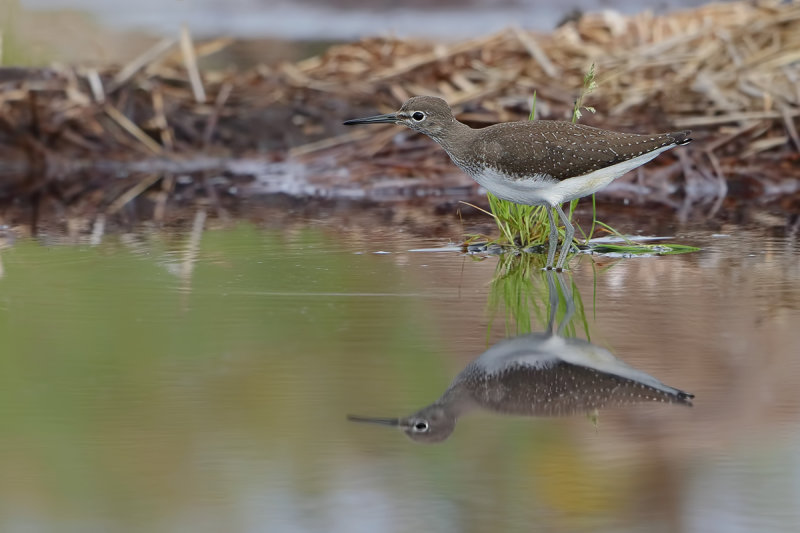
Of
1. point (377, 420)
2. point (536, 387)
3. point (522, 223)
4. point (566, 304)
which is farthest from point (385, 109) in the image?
point (377, 420)

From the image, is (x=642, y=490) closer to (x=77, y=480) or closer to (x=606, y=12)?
(x=77, y=480)

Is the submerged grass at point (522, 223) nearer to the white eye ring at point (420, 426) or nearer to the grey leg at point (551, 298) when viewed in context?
the grey leg at point (551, 298)

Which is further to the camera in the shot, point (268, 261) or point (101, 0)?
point (101, 0)

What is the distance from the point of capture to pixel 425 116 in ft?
27.9

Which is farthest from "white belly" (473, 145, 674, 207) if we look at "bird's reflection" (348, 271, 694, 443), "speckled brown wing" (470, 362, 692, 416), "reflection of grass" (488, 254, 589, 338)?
"speckled brown wing" (470, 362, 692, 416)

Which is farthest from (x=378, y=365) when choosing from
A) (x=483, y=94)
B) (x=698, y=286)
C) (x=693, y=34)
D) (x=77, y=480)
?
(x=693, y=34)

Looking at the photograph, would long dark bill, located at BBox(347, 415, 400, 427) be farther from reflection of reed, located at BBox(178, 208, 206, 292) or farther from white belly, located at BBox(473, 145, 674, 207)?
white belly, located at BBox(473, 145, 674, 207)

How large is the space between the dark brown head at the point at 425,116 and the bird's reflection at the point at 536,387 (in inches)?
101

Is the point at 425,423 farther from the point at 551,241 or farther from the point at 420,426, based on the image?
the point at 551,241

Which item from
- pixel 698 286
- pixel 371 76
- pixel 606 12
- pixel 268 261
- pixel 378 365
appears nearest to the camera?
pixel 378 365

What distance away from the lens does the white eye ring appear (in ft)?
16.1

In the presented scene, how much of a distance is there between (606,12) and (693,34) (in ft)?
6.67

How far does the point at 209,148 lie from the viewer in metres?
13.6

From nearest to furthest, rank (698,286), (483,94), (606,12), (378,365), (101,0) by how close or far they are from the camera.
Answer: (378,365), (698,286), (483,94), (606,12), (101,0)
